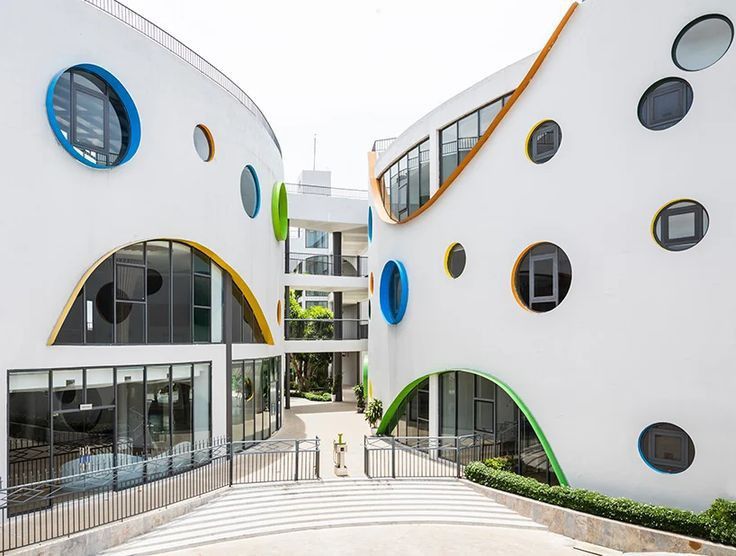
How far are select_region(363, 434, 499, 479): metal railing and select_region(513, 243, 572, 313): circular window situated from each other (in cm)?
444

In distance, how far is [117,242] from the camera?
A: 14.8 metres

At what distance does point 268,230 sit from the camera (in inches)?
898

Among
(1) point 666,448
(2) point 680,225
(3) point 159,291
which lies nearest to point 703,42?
(2) point 680,225

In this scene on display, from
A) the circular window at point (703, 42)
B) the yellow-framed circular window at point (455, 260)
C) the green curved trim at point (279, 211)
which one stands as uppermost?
the circular window at point (703, 42)

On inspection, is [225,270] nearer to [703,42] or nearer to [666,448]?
[666,448]

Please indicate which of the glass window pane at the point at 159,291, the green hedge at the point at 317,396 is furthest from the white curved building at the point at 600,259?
the green hedge at the point at 317,396

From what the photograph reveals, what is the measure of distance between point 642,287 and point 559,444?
4443 millimetres

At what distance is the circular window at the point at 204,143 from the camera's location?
1770 centimetres

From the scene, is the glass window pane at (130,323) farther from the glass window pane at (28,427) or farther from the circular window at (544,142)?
the circular window at (544,142)

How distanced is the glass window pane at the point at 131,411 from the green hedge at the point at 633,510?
31.1ft

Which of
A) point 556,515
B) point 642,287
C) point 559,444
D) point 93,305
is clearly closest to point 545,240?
point 642,287

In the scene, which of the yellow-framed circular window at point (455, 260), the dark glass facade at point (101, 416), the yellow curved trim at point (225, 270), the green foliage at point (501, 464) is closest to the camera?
the dark glass facade at point (101, 416)

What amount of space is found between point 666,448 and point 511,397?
4140 mm

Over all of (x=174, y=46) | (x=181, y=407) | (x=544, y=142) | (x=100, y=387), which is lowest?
(x=181, y=407)
